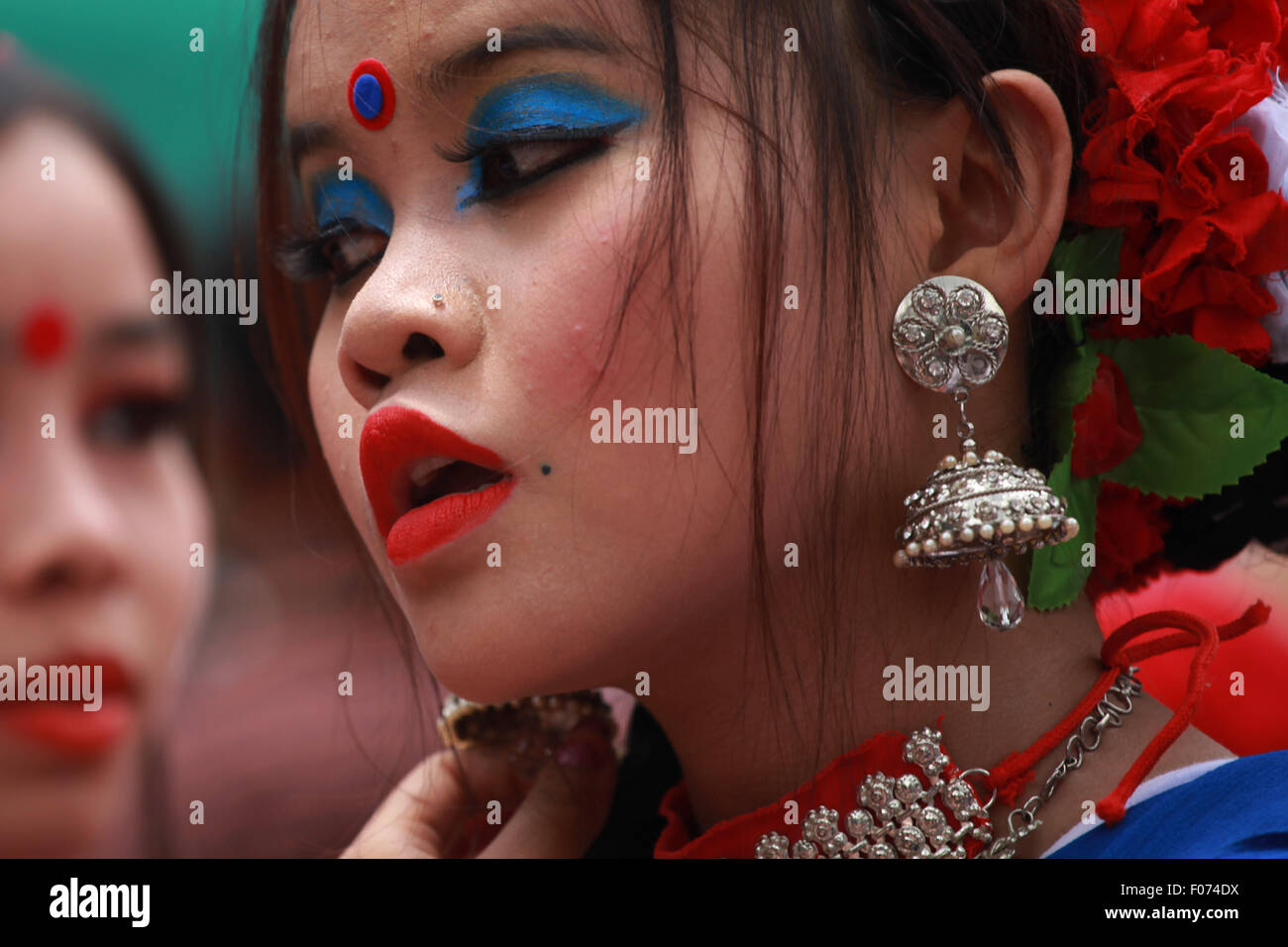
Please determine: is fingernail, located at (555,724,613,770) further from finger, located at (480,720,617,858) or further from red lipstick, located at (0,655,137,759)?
red lipstick, located at (0,655,137,759)

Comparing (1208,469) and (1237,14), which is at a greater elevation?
(1237,14)

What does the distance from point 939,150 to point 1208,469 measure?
1.06 feet

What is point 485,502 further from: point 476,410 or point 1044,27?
point 1044,27

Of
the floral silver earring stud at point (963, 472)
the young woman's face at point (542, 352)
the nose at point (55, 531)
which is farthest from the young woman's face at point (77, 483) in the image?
the floral silver earring stud at point (963, 472)

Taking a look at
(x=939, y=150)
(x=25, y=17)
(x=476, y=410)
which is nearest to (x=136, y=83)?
(x=25, y=17)

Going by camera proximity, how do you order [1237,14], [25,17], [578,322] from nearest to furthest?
[578,322] < [1237,14] < [25,17]

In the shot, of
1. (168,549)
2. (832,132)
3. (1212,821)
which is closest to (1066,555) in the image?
(1212,821)

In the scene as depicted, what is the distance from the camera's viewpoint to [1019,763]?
831 mm

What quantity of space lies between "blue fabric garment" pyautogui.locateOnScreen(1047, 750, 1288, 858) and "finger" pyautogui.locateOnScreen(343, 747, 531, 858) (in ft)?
1.80

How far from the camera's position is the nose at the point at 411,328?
0.77 meters

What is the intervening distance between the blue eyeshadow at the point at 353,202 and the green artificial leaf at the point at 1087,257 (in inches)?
20.0

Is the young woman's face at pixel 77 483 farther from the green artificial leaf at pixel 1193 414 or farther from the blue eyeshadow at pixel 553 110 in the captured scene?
the green artificial leaf at pixel 1193 414

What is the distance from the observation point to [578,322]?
77 centimetres

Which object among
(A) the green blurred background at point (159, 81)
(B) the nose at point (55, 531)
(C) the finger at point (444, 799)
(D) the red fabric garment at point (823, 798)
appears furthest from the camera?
(A) the green blurred background at point (159, 81)
